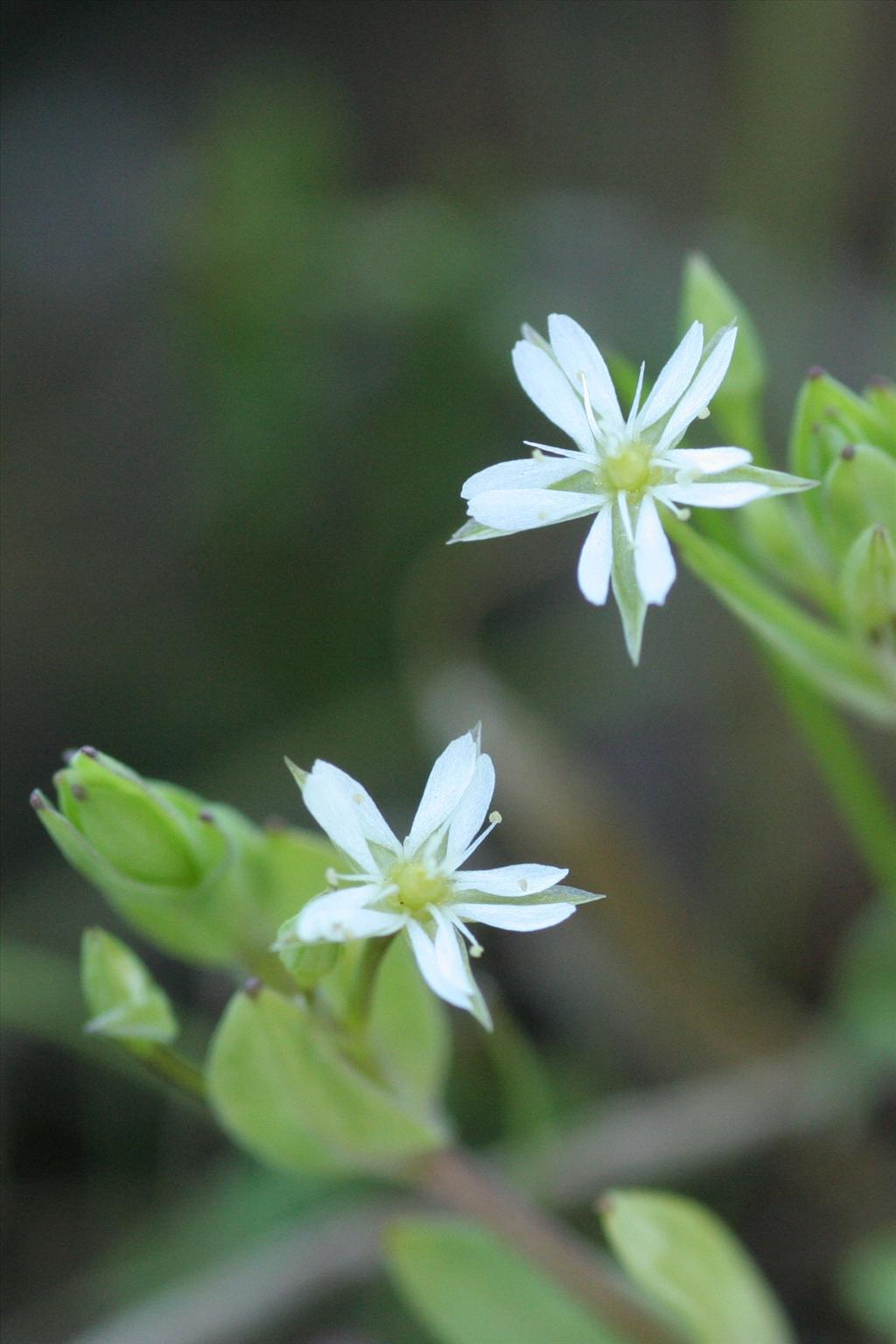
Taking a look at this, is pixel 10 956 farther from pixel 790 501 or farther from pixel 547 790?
pixel 790 501

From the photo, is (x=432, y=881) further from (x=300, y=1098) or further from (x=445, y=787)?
(x=300, y=1098)

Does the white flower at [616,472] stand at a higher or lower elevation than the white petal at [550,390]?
lower

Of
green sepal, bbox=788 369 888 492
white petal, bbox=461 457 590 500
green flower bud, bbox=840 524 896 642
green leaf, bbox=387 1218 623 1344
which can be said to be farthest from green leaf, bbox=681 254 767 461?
green leaf, bbox=387 1218 623 1344

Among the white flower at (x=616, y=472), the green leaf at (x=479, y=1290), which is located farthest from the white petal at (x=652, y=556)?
the green leaf at (x=479, y=1290)

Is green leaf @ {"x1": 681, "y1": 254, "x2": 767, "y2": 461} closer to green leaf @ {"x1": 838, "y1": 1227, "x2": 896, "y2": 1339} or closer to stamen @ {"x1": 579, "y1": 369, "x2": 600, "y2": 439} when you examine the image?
stamen @ {"x1": 579, "y1": 369, "x2": 600, "y2": 439}

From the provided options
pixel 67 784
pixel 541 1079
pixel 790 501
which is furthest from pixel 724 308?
pixel 541 1079

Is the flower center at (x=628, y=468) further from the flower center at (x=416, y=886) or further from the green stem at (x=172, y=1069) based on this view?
the green stem at (x=172, y=1069)
